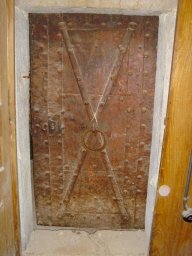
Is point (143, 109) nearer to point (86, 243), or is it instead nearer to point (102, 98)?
point (102, 98)

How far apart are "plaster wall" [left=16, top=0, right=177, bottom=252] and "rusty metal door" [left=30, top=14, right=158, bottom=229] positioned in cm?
9

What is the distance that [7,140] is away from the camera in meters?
1.49

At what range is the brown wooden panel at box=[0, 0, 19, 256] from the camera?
1366 millimetres

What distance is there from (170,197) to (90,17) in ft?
5.00

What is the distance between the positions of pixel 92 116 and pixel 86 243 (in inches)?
47.8

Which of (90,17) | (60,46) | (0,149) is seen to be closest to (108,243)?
(0,149)

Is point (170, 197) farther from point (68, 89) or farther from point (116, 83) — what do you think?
point (68, 89)

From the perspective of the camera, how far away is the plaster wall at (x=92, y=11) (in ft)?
4.95

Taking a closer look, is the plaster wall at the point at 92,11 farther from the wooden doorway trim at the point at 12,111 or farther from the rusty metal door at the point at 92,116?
the wooden doorway trim at the point at 12,111

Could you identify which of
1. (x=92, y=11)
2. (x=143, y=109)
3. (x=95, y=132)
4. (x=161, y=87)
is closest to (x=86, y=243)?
(x=95, y=132)

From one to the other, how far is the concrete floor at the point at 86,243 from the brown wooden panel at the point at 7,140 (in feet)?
1.34

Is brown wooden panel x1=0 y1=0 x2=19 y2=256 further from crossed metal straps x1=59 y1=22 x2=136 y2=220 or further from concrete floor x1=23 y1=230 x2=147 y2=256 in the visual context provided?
crossed metal straps x1=59 y1=22 x2=136 y2=220

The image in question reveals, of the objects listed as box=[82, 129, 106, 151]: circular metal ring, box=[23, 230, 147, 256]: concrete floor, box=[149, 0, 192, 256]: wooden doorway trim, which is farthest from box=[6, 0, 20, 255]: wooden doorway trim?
box=[149, 0, 192, 256]: wooden doorway trim

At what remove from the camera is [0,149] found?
141cm
